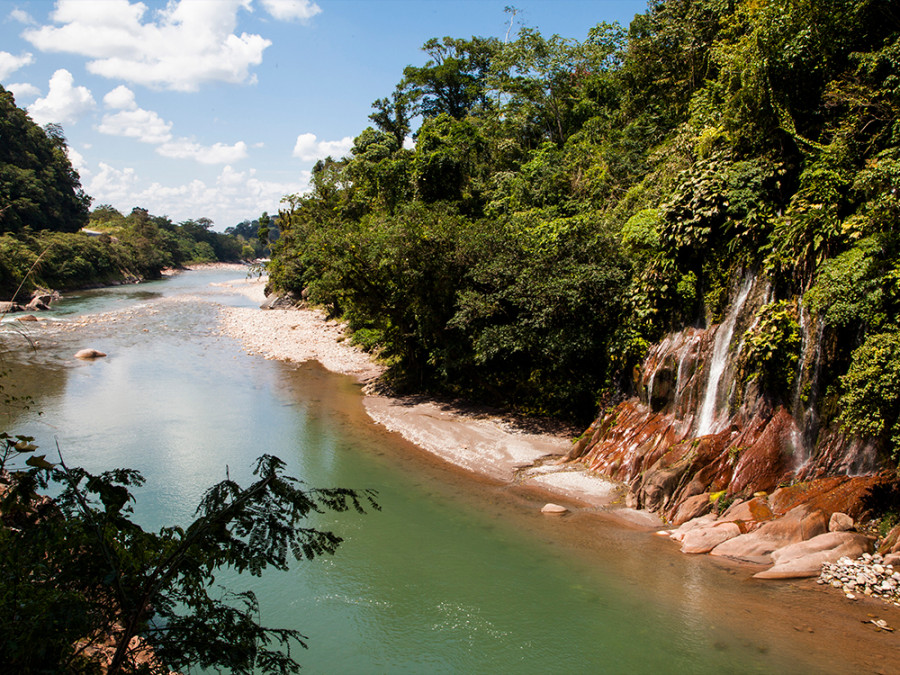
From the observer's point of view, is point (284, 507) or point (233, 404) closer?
point (284, 507)

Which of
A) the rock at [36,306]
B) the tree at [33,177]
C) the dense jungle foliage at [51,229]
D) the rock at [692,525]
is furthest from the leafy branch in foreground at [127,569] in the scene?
the tree at [33,177]

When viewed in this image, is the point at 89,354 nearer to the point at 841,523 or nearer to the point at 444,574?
the point at 444,574

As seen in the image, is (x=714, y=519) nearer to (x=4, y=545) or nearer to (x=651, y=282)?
(x=651, y=282)

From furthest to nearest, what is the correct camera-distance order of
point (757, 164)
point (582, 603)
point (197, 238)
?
1. point (197, 238)
2. point (757, 164)
3. point (582, 603)

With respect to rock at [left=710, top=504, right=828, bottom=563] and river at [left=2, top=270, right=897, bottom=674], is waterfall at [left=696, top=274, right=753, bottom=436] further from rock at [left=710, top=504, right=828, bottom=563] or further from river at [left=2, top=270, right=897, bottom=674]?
river at [left=2, top=270, right=897, bottom=674]

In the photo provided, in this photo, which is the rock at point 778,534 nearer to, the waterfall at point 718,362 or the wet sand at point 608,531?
the wet sand at point 608,531

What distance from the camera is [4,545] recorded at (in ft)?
15.1

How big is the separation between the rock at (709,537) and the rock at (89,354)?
3108 cm

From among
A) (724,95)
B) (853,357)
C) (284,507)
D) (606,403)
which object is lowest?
(606,403)

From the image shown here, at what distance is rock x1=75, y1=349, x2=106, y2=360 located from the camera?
30.9 metres

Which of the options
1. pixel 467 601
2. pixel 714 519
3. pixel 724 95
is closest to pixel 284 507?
pixel 467 601

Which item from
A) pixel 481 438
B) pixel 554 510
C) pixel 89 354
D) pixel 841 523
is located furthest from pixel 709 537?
pixel 89 354

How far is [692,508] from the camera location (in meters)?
13.4

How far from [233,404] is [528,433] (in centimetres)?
1257
